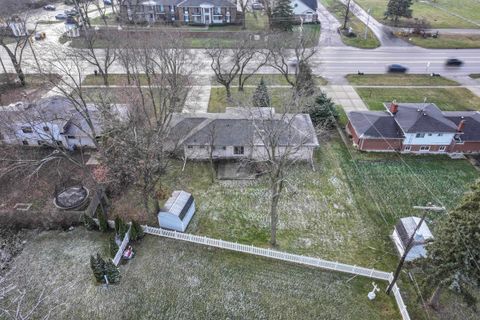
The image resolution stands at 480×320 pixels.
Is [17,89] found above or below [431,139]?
Result: below

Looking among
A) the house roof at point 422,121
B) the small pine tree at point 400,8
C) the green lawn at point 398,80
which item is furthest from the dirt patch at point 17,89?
the small pine tree at point 400,8

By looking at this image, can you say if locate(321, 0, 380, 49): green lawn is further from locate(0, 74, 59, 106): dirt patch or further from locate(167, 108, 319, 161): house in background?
locate(0, 74, 59, 106): dirt patch

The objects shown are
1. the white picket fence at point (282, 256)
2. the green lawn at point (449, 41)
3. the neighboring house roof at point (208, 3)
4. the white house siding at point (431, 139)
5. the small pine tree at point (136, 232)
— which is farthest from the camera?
the neighboring house roof at point (208, 3)

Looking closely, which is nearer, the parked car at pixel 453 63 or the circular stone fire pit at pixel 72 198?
the circular stone fire pit at pixel 72 198

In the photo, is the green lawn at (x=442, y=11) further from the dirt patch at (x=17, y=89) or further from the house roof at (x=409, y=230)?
the dirt patch at (x=17, y=89)

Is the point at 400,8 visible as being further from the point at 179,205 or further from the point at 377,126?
the point at 179,205

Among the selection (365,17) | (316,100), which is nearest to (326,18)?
(365,17)

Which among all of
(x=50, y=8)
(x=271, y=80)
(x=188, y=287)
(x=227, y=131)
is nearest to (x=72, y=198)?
(x=188, y=287)

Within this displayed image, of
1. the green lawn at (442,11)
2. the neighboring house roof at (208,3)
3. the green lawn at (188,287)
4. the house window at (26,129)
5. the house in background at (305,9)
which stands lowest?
the green lawn at (188,287)
